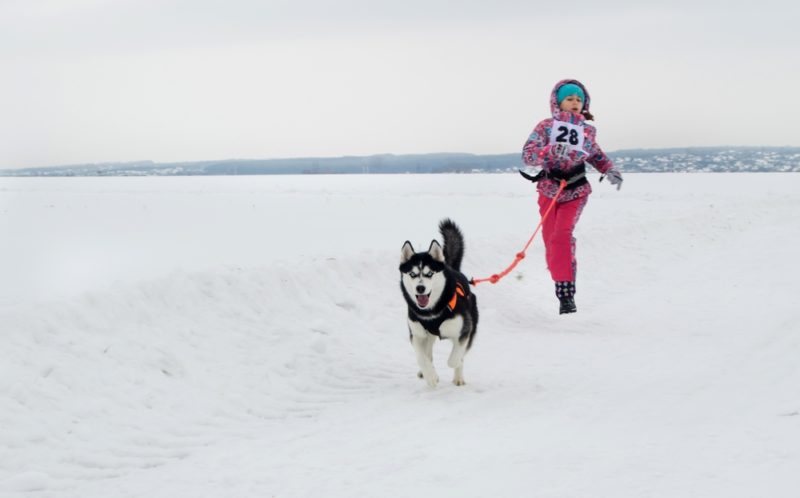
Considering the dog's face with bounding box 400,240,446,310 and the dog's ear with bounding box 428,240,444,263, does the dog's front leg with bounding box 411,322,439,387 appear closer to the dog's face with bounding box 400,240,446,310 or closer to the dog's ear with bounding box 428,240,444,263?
the dog's face with bounding box 400,240,446,310

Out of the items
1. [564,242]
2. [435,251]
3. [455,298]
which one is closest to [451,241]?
[435,251]

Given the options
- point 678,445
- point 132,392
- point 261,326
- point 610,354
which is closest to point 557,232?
point 610,354

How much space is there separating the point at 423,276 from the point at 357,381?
1330 millimetres

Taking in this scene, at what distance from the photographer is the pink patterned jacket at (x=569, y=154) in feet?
26.4

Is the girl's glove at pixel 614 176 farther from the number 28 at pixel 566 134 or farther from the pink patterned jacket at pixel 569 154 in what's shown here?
the number 28 at pixel 566 134

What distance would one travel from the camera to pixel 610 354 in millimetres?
6645

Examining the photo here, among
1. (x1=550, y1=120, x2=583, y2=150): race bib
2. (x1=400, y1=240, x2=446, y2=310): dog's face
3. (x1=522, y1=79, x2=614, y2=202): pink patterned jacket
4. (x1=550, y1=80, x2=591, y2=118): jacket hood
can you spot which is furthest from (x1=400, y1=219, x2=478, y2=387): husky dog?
(x1=550, y1=80, x2=591, y2=118): jacket hood

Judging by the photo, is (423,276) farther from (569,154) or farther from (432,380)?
(569,154)

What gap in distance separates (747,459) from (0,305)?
6238mm

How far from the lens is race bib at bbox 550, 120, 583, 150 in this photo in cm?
796

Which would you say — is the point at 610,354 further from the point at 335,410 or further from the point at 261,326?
the point at 261,326

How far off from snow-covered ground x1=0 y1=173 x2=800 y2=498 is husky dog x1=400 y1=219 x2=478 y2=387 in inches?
12.5

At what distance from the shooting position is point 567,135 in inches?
315

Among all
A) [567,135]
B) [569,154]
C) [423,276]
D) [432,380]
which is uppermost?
[567,135]
